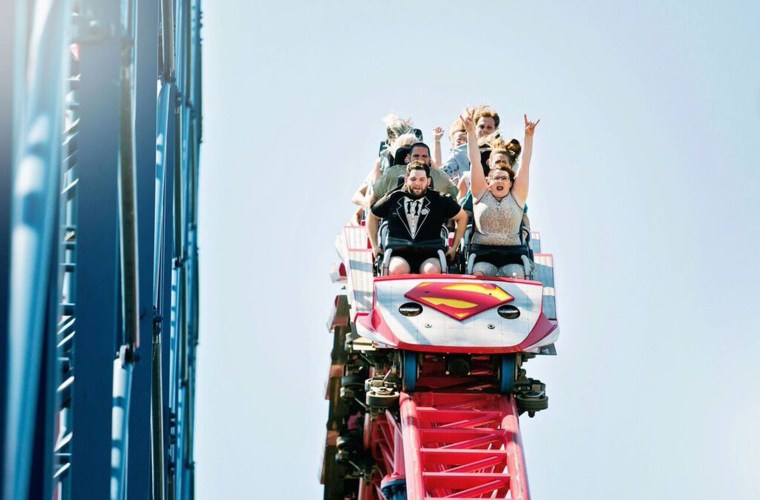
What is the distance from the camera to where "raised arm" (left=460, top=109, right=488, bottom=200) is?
9906 mm

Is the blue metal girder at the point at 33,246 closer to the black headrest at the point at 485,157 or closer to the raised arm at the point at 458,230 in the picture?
the raised arm at the point at 458,230

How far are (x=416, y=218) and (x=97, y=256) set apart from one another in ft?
19.0

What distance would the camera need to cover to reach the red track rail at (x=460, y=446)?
922 centimetres

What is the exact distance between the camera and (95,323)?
4266 mm

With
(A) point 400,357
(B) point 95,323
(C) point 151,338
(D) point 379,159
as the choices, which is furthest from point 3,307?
(D) point 379,159

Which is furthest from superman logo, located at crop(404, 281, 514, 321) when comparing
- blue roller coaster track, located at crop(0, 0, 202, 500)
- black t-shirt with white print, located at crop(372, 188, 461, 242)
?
blue roller coaster track, located at crop(0, 0, 202, 500)

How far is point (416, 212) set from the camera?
9.94m

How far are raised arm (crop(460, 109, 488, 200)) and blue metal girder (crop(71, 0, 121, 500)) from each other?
18.7 feet

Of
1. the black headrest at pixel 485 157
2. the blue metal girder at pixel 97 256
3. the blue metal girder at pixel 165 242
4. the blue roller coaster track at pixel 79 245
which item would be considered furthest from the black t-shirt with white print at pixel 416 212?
the blue metal girder at pixel 97 256

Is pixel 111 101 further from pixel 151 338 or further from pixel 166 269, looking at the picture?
pixel 166 269

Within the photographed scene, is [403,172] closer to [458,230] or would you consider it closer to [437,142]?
[458,230]

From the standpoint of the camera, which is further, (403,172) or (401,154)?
(401,154)

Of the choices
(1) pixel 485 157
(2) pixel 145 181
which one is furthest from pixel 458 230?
(2) pixel 145 181

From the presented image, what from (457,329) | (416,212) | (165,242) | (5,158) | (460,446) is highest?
(416,212)
